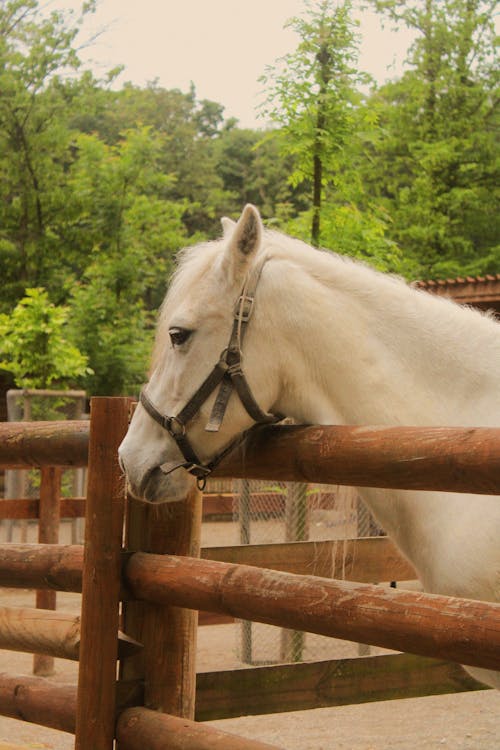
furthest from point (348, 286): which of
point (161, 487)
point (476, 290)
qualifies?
point (476, 290)

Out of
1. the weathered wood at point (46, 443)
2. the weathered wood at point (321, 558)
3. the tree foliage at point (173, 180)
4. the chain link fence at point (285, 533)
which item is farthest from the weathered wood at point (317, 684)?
the tree foliage at point (173, 180)

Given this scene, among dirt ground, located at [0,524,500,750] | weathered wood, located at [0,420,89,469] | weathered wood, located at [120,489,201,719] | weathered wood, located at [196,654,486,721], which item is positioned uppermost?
weathered wood, located at [0,420,89,469]

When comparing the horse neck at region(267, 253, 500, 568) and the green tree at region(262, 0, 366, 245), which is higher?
the green tree at region(262, 0, 366, 245)

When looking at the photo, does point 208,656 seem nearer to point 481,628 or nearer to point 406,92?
point 481,628

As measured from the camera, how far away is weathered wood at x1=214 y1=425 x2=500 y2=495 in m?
1.82

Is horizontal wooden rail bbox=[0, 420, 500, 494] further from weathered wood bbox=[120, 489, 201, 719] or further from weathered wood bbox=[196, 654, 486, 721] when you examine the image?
weathered wood bbox=[196, 654, 486, 721]

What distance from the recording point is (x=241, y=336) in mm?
2543

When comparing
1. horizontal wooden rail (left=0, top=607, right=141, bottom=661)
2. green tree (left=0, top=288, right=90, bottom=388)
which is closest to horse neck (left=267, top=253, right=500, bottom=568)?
horizontal wooden rail (left=0, top=607, right=141, bottom=661)

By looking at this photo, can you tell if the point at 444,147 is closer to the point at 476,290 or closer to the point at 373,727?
the point at 476,290

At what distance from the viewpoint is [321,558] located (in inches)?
172

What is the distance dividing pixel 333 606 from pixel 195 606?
1.93 ft

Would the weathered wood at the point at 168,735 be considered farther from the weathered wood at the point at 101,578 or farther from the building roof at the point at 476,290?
the building roof at the point at 476,290

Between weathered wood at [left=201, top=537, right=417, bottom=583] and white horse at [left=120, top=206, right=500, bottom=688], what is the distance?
1.77 m

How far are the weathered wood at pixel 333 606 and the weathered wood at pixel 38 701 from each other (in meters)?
0.52
